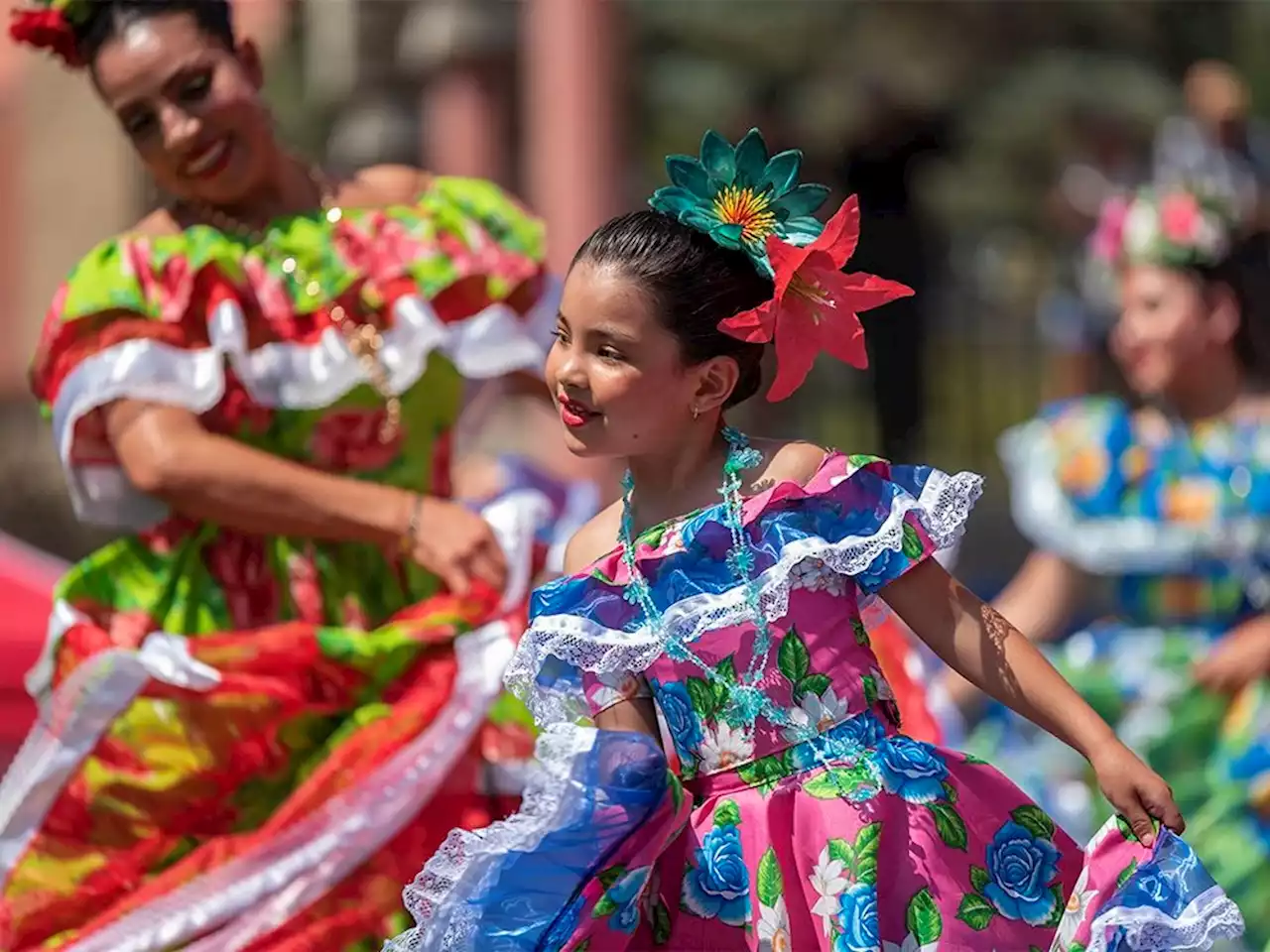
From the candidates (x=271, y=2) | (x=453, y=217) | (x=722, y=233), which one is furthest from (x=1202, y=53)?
(x=722, y=233)

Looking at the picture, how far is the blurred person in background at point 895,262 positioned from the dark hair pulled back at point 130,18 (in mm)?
8030

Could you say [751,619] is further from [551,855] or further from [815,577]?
[551,855]

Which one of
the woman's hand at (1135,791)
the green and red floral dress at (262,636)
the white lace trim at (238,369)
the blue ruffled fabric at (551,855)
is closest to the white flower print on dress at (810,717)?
the blue ruffled fabric at (551,855)

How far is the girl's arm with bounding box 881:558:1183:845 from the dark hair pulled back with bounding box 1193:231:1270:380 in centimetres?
252

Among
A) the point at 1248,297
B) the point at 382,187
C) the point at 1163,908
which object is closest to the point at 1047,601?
the point at 1248,297

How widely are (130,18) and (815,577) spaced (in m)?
1.60

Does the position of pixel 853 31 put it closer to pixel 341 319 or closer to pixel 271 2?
pixel 271 2

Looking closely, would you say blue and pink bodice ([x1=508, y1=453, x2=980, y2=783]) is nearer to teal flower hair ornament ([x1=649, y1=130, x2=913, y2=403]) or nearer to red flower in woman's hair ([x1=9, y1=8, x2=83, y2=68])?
teal flower hair ornament ([x1=649, y1=130, x2=913, y2=403])

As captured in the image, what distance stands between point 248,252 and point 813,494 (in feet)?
4.41

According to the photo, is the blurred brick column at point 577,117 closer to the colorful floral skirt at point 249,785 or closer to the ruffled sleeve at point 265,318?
the ruffled sleeve at point 265,318

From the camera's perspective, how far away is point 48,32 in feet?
12.7

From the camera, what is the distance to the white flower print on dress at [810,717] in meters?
2.90

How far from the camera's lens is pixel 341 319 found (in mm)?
3861

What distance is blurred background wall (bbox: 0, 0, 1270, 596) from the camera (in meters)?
11.5
